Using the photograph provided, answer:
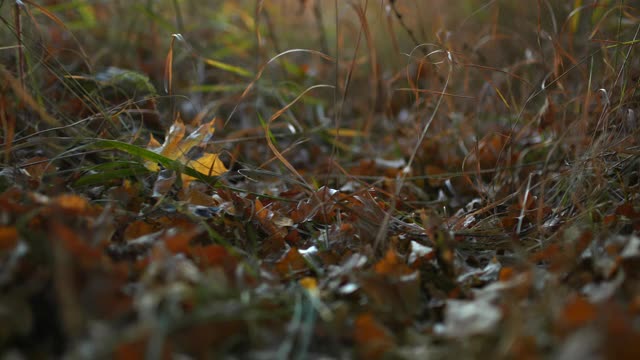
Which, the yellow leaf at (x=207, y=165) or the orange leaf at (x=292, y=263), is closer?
the orange leaf at (x=292, y=263)

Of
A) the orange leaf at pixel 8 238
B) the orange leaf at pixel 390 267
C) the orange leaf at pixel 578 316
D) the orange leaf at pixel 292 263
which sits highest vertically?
the orange leaf at pixel 8 238

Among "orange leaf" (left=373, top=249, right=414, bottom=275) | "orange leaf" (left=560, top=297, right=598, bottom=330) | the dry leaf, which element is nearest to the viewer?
"orange leaf" (left=560, top=297, right=598, bottom=330)

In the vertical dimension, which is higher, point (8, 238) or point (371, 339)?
point (8, 238)

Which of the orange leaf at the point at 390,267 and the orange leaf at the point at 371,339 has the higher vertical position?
the orange leaf at the point at 371,339

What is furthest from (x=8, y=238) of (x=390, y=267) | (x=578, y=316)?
(x=578, y=316)

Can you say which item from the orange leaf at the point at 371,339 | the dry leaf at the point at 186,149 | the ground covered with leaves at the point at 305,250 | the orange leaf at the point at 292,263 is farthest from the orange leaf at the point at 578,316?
the dry leaf at the point at 186,149

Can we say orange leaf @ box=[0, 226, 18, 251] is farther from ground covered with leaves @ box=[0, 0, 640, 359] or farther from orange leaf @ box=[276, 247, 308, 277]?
orange leaf @ box=[276, 247, 308, 277]

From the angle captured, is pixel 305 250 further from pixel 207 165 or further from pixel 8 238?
pixel 8 238

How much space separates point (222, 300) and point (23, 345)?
24 centimetres

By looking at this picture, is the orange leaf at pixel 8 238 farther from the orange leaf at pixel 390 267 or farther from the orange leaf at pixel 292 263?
the orange leaf at pixel 390 267

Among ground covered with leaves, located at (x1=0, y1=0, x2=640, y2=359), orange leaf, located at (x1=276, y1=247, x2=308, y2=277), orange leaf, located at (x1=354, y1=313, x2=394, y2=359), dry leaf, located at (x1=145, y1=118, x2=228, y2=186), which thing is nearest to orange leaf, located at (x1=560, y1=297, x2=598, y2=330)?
ground covered with leaves, located at (x1=0, y1=0, x2=640, y2=359)

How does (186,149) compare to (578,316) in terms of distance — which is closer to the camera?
(578,316)

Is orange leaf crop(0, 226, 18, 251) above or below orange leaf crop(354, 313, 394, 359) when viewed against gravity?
above

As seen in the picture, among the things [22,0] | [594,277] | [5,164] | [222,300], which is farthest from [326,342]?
[22,0]
